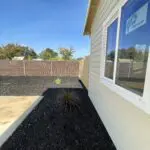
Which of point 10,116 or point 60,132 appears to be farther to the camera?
point 10,116

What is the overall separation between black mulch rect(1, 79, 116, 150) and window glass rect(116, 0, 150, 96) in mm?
1183

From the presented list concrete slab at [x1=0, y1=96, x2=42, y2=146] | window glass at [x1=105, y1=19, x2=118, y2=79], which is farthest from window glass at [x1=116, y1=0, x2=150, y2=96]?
concrete slab at [x1=0, y1=96, x2=42, y2=146]

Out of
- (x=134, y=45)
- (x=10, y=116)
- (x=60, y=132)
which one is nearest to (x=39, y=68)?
(x=10, y=116)

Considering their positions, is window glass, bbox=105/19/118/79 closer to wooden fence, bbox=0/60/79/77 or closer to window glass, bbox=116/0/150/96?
window glass, bbox=116/0/150/96

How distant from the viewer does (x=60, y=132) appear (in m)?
3.05

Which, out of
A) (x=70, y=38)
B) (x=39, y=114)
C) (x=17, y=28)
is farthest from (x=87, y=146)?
(x=70, y=38)

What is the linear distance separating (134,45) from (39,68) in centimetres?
1318

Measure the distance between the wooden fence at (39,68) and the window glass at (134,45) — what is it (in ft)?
39.1

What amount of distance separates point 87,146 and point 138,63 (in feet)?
5.30

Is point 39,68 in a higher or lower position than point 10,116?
higher

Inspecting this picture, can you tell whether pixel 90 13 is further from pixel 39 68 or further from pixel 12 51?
pixel 12 51

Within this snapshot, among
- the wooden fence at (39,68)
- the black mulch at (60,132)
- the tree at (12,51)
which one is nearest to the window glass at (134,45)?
the black mulch at (60,132)

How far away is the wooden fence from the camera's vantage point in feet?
46.8

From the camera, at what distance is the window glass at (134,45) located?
60.2 inches
